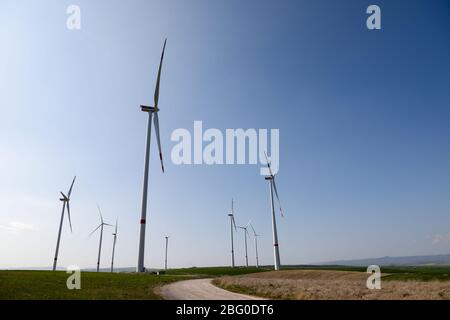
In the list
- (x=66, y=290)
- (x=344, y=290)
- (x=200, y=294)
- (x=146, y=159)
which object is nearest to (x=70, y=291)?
(x=66, y=290)

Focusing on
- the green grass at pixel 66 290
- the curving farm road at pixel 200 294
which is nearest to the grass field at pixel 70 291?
the green grass at pixel 66 290

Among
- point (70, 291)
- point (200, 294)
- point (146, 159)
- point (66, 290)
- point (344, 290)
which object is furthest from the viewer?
point (146, 159)

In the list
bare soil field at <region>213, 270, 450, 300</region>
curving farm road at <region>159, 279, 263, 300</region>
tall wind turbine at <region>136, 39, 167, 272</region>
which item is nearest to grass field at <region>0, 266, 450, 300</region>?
bare soil field at <region>213, 270, 450, 300</region>

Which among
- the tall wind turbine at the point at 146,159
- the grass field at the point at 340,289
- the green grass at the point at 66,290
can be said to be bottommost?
the grass field at the point at 340,289

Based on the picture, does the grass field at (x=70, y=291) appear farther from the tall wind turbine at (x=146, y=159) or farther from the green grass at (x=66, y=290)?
the tall wind turbine at (x=146, y=159)

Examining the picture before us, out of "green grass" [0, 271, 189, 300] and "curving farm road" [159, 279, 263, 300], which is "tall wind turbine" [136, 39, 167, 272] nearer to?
"green grass" [0, 271, 189, 300]

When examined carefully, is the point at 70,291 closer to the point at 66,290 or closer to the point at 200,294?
the point at 66,290

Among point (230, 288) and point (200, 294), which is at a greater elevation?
point (200, 294)

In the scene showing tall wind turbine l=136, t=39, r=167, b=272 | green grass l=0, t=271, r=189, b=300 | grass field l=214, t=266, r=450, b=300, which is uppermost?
tall wind turbine l=136, t=39, r=167, b=272

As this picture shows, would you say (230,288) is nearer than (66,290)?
No
